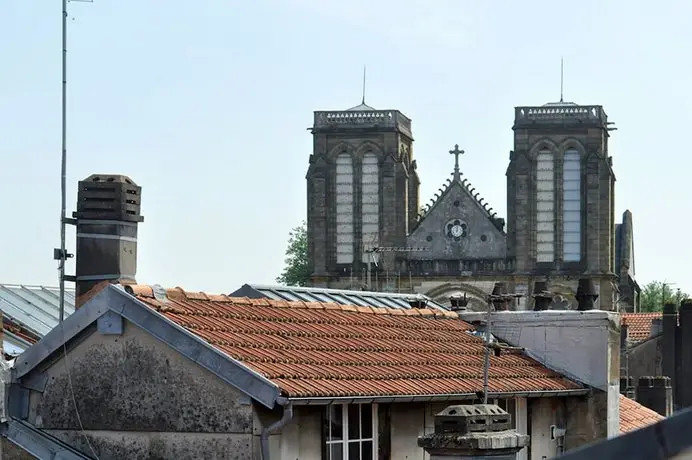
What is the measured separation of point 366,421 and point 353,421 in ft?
0.65

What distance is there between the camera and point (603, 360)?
15.5 meters

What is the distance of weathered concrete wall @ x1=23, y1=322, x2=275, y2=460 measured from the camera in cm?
1086

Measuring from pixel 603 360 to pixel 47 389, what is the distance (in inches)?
234

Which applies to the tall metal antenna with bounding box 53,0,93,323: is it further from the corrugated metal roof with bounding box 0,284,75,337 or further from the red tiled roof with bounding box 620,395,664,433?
the red tiled roof with bounding box 620,395,664,433

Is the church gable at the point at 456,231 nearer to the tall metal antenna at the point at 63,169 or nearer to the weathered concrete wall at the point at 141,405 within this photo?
the tall metal antenna at the point at 63,169

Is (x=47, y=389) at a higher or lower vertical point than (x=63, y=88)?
lower

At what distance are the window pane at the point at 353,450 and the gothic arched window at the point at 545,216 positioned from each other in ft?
235

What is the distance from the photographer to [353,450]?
11898 mm

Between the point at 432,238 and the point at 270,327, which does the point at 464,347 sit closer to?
the point at 270,327

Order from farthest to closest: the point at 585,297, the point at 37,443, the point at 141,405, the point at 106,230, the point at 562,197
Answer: the point at 562,197, the point at 585,297, the point at 106,230, the point at 37,443, the point at 141,405

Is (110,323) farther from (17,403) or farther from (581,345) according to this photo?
(581,345)

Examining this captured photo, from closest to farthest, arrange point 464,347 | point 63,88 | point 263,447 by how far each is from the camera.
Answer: point 263,447
point 464,347
point 63,88

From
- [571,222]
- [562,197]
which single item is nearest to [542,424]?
[562,197]

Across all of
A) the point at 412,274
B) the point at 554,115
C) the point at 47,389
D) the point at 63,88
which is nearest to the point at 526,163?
the point at 554,115
